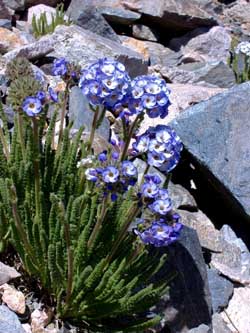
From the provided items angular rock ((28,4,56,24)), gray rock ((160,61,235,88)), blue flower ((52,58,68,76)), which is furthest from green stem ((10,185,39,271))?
angular rock ((28,4,56,24))

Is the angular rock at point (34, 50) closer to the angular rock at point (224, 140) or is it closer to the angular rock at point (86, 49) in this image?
the angular rock at point (86, 49)

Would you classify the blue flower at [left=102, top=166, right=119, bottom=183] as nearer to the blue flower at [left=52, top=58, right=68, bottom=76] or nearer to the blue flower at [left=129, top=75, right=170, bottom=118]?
the blue flower at [left=129, top=75, right=170, bottom=118]

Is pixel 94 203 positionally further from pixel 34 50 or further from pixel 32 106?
pixel 34 50

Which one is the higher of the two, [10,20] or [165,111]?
[165,111]

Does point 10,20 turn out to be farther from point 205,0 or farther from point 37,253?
point 37,253

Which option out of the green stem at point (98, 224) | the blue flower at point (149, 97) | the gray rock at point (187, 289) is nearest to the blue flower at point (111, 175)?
the green stem at point (98, 224)

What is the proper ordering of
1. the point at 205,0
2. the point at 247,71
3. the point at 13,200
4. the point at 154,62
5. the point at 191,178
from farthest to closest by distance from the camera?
the point at 205,0
the point at 154,62
the point at 247,71
the point at 191,178
the point at 13,200

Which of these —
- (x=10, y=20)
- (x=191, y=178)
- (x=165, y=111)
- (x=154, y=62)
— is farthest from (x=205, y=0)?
(x=165, y=111)
